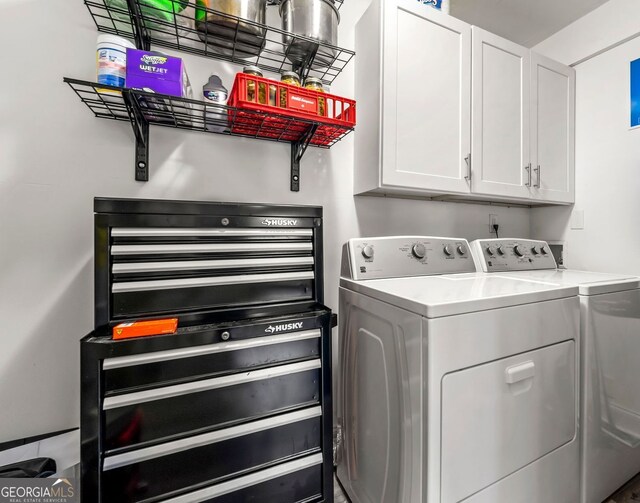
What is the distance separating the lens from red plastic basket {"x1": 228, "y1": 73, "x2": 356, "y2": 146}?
3.22 ft

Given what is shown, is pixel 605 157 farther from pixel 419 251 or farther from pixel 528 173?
pixel 419 251

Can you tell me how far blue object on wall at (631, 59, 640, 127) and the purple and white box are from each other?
7.74 ft

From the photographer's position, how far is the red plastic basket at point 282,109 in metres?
0.98

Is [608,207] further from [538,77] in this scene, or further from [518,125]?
[538,77]

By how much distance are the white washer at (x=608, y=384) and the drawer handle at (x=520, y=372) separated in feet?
1.19

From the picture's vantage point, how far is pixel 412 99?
133 cm

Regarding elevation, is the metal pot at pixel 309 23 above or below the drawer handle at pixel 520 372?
above

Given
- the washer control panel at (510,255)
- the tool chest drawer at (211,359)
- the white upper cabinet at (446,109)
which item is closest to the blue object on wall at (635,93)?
the white upper cabinet at (446,109)

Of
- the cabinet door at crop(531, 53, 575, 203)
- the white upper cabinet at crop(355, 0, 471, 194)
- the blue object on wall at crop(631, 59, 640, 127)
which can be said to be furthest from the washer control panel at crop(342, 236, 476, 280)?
the blue object on wall at crop(631, 59, 640, 127)

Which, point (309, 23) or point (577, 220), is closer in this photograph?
point (309, 23)

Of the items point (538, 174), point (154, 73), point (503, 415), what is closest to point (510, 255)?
point (538, 174)

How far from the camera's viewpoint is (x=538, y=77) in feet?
5.60

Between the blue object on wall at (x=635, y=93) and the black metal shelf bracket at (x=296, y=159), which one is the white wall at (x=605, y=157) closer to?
the blue object on wall at (x=635, y=93)

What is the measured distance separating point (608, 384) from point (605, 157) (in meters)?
1.39
